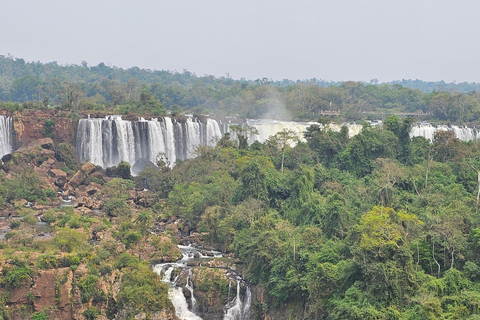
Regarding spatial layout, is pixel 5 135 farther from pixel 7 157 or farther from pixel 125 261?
pixel 125 261

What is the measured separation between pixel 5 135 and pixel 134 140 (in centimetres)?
986

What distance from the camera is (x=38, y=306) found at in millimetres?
23859

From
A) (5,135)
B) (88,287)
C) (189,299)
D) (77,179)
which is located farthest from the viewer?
(5,135)

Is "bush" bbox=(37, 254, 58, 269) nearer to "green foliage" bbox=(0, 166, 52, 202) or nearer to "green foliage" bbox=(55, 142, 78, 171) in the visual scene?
"green foliage" bbox=(0, 166, 52, 202)

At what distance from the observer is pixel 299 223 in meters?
33.3

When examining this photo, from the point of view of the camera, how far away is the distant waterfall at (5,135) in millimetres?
49906

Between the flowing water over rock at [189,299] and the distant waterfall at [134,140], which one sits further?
the distant waterfall at [134,140]

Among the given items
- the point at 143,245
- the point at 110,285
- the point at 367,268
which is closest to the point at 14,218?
the point at 143,245

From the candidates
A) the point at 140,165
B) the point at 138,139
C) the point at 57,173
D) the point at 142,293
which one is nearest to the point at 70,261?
the point at 142,293

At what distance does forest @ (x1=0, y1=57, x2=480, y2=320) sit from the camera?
2225cm

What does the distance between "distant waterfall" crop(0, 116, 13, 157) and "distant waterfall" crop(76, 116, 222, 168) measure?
16.6 feet

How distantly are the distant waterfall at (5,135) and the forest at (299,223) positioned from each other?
2.72 m

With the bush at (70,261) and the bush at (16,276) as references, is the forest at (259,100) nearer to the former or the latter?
the bush at (70,261)

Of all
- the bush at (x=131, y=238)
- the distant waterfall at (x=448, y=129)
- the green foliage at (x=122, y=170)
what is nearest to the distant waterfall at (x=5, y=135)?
the green foliage at (x=122, y=170)
